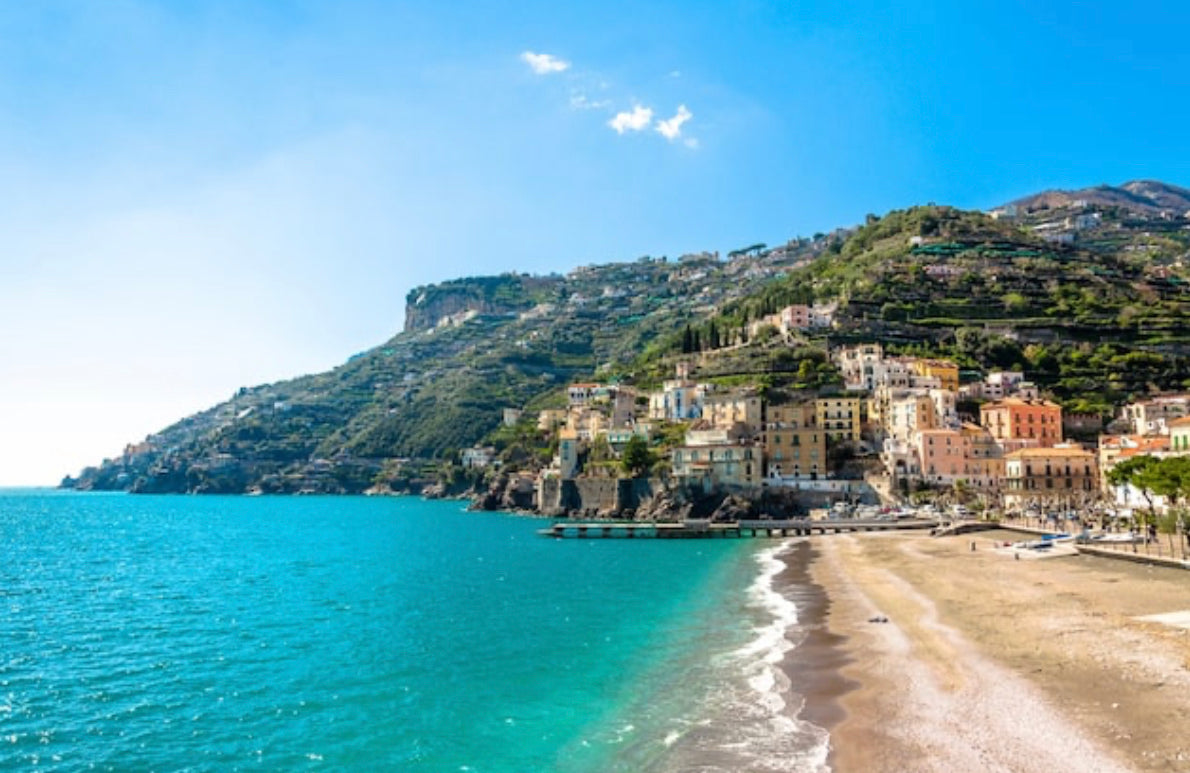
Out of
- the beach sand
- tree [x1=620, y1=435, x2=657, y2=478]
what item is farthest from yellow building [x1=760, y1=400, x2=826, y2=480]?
the beach sand

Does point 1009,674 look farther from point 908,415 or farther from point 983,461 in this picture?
point 908,415

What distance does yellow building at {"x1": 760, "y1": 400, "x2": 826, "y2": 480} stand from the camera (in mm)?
89000

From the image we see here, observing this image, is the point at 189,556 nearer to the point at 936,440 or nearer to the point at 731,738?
the point at 731,738

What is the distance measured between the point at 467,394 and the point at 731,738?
17732 centimetres

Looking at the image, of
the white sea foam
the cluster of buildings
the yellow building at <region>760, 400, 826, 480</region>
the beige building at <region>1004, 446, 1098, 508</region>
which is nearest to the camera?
the white sea foam

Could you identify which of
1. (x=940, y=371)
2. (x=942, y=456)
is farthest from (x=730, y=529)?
(x=940, y=371)

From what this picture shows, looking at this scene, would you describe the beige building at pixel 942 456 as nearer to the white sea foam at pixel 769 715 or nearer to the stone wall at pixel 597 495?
the stone wall at pixel 597 495

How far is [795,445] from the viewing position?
3526 inches

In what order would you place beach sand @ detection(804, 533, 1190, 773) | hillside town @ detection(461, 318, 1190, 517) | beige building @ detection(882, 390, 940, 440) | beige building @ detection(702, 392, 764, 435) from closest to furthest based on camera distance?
1. beach sand @ detection(804, 533, 1190, 773)
2. hillside town @ detection(461, 318, 1190, 517)
3. beige building @ detection(882, 390, 940, 440)
4. beige building @ detection(702, 392, 764, 435)

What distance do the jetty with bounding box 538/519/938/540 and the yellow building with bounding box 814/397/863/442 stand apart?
17979 mm

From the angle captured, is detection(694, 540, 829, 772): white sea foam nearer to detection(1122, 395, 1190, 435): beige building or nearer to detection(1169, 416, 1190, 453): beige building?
detection(1169, 416, 1190, 453): beige building

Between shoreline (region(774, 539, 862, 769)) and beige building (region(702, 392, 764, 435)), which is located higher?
beige building (region(702, 392, 764, 435))

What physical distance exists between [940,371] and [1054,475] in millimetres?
21832

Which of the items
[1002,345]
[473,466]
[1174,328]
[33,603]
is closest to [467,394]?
[473,466]
